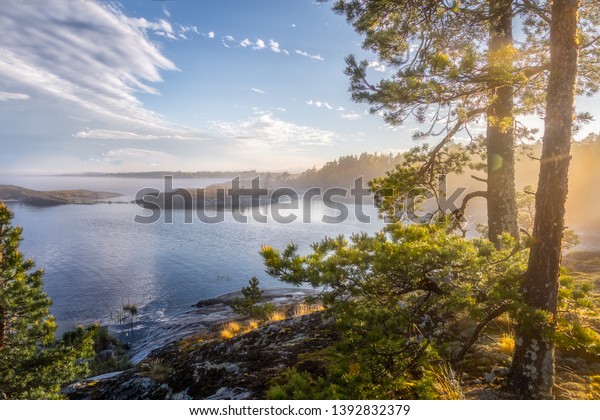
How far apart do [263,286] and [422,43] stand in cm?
3211

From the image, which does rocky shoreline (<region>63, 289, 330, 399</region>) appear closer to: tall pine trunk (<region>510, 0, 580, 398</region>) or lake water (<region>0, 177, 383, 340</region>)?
tall pine trunk (<region>510, 0, 580, 398</region>)

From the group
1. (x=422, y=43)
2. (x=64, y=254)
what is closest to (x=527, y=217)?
(x=422, y=43)

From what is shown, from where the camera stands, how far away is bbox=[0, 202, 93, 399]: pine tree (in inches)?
368

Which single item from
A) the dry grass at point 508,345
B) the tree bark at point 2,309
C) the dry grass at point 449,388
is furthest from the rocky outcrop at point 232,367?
the tree bark at point 2,309

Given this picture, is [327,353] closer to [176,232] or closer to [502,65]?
[502,65]

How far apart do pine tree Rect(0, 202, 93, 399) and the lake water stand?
637 inches

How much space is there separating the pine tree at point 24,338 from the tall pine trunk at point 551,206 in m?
12.0

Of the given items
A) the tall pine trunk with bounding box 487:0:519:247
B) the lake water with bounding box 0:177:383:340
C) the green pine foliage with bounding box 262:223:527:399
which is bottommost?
the lake water with bounding box 0:177:383:340

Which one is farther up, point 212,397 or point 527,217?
point 527,217

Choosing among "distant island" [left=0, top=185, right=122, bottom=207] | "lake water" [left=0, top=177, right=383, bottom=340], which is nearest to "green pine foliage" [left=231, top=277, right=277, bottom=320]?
"lake water" [left=0, top=177, right=383, bottom=340]

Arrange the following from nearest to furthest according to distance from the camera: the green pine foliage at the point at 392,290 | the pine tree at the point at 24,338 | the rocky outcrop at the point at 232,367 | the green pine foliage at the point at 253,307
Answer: the green pine foliage at the point at 392,290
the rocky outcrop at the point at 232,367
the pine tree at the point at 24,338
the green pine foliage at the point at 253,307

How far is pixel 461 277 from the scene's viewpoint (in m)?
4.07

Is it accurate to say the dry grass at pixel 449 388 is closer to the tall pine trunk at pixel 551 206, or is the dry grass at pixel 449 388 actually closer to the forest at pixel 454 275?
the forest at pixel 454 275

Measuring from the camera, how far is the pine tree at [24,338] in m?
9.34
